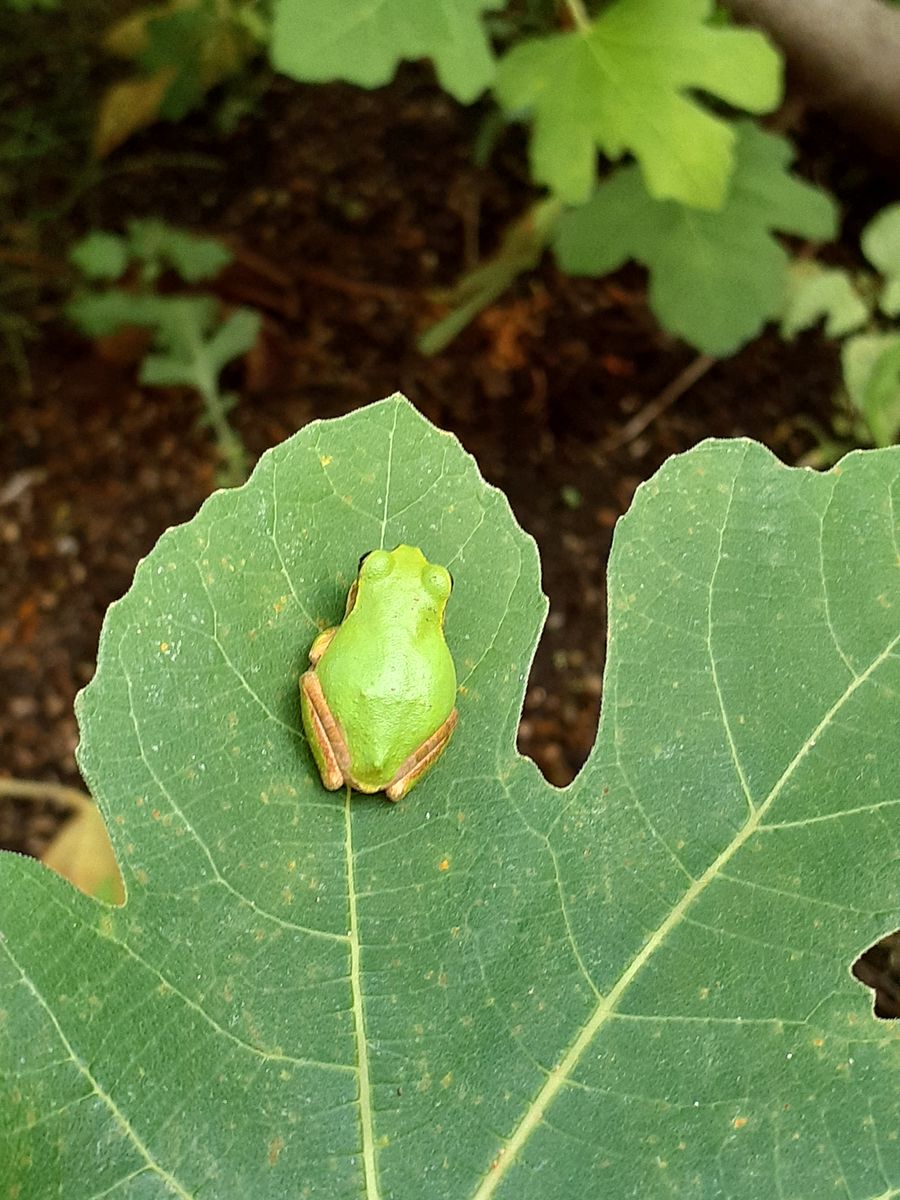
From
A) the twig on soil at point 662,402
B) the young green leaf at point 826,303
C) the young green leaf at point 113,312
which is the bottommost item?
the young green leaf at point 113,312

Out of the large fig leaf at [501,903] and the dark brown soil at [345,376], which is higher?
the large fig leaf at [501,903]

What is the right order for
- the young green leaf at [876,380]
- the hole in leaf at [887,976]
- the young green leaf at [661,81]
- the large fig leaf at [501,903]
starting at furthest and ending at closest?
1. the young green leaf at [876,380]
2. the young green leaf at [661,81]
3. the hole in leaf at [887,976]
4. the large fig leaf at [501,903]

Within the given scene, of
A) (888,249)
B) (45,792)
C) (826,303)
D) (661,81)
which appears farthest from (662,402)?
(45,792)

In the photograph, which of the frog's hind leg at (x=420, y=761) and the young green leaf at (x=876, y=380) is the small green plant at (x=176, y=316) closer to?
the young green leaf at (x=876, y=380)

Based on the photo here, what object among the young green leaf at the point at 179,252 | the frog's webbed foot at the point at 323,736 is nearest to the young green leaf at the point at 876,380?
the frog's webbed foot at the point at 323,736

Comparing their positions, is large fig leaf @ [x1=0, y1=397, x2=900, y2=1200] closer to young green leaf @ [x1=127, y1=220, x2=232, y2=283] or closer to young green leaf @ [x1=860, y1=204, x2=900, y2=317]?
young green leaf @ [x1=860, y1=204, x2=900, y2=317]

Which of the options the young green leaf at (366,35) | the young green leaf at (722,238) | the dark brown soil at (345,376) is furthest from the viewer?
the dark brown soil at (345,376)
